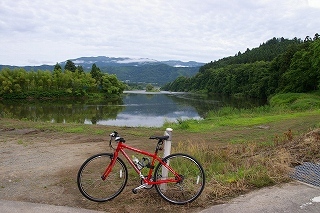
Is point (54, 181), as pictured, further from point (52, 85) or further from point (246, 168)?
point (52, 85)

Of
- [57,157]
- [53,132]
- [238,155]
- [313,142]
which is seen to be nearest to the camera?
[313,142]

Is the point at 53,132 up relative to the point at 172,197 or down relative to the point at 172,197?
down

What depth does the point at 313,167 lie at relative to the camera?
17.3 feet

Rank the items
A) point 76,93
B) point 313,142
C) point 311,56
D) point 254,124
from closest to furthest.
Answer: point 313,142
point 254,124
point 311,56
point 76,93

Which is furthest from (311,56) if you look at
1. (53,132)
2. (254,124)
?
(53,132)

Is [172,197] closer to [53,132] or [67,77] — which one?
[53,132]

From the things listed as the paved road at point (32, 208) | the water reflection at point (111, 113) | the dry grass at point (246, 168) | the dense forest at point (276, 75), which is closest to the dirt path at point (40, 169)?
the paved road at point (32, 208)

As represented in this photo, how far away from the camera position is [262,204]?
4004 mm

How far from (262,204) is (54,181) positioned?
3.58 meters

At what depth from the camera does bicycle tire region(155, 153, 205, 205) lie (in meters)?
4.23

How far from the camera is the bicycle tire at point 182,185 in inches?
167

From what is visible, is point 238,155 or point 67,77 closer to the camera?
point 238,155

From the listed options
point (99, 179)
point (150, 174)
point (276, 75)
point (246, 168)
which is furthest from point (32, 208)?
point (276, 75)

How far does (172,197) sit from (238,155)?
10.6 feet
